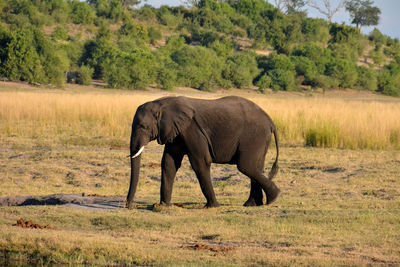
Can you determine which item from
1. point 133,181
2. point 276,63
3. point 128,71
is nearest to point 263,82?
point 276,63

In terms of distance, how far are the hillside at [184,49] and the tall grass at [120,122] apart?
46.4 feet

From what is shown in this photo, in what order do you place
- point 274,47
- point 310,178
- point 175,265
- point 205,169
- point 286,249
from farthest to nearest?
point 274,47
point 310,178
point 205,169
point 286,249
point 175,265

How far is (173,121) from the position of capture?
8188mm

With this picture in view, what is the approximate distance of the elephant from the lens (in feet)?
27.0

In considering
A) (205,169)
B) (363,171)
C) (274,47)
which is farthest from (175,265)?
(274,47)

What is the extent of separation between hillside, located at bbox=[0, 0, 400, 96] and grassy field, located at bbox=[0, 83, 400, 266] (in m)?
18.1

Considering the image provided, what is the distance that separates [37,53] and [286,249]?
32.5 m

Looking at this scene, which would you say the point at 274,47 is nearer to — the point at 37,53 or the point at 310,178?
the point at 37,53

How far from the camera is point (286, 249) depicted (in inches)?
241

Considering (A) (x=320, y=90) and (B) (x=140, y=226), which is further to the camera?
(A) (x=320, y=90)

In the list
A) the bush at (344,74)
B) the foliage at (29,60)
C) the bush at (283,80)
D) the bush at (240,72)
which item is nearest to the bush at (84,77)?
the foliage at (29,60)

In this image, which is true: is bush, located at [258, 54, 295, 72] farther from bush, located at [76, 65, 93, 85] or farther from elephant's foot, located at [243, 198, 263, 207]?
elephant's foot, located at [243, 198, 263, 207]

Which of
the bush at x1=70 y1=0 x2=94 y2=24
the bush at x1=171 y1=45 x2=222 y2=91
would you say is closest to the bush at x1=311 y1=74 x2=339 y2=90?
the bush at x1=171 y1=45 x2=222 y2=91

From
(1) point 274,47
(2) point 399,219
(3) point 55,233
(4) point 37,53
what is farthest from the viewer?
(1) point 274,47
